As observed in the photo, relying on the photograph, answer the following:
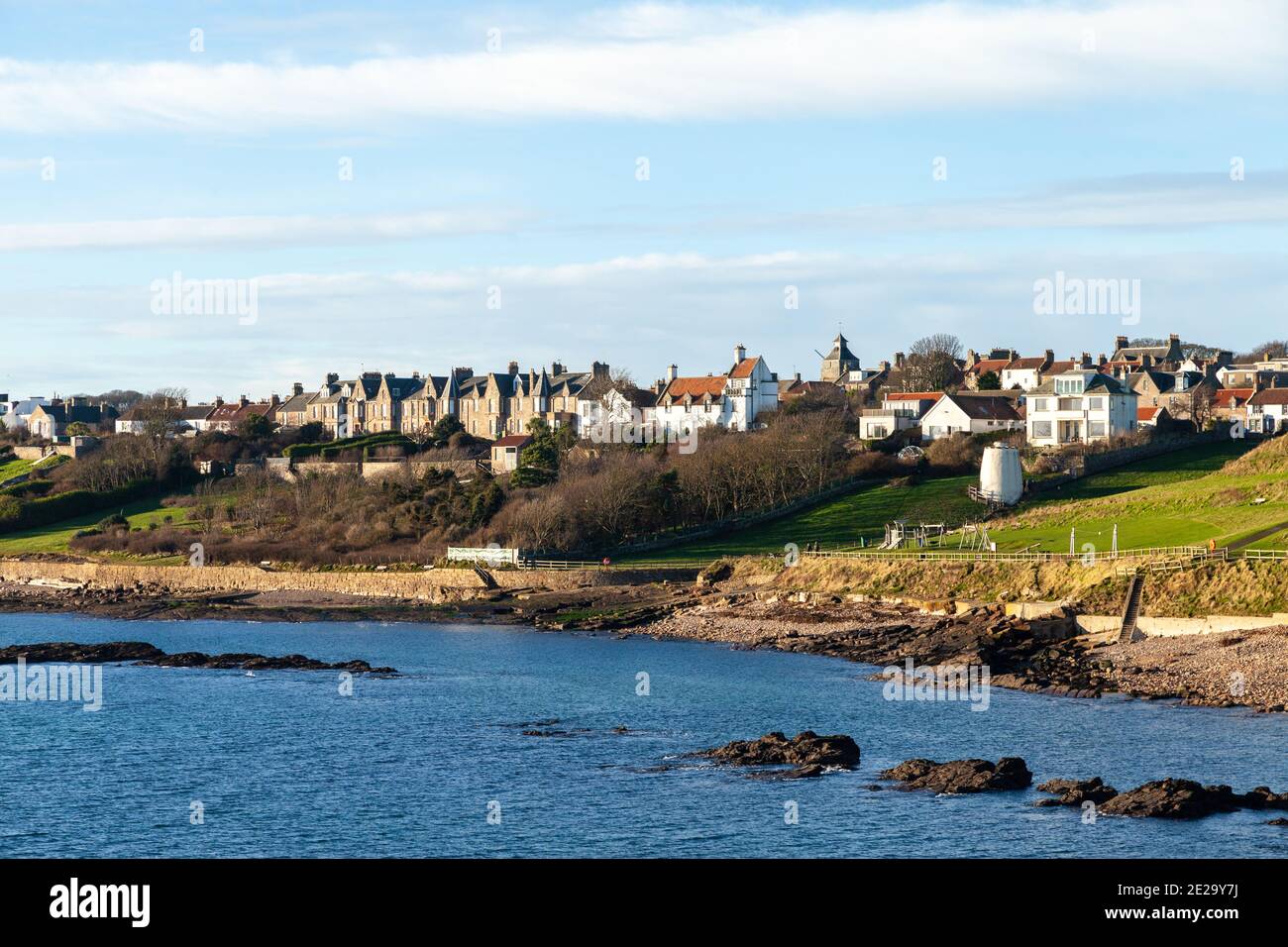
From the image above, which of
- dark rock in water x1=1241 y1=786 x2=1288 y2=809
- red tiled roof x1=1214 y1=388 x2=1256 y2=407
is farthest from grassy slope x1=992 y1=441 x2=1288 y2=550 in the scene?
red tiled roof x1=1214 y1=388 x2=1256 y2=407

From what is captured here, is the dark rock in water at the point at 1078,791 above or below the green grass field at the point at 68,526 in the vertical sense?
below

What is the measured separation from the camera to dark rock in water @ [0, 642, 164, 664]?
6216 cm

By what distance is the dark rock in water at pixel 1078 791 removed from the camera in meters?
33.1

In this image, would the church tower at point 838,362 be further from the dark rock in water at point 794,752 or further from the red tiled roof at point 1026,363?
the dark rock in water at point 794,752

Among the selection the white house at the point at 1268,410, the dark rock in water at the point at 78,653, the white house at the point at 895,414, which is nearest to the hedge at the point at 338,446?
the white house at the point at 895,414

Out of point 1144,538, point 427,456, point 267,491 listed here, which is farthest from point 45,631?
point 1144,538

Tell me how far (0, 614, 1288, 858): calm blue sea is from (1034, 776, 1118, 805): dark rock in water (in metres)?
0.62

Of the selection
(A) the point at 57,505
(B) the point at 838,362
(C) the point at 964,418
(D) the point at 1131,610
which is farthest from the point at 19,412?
(D) the point at 1131,610

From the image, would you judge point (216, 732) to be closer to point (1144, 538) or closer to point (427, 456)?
point (1144, 538)

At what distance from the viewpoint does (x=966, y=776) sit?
3528 cm

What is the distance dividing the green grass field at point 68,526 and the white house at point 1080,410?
61.7 meters

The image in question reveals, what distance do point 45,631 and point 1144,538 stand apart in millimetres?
54801

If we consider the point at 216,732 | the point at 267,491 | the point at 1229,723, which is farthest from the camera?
the point at 267,491
